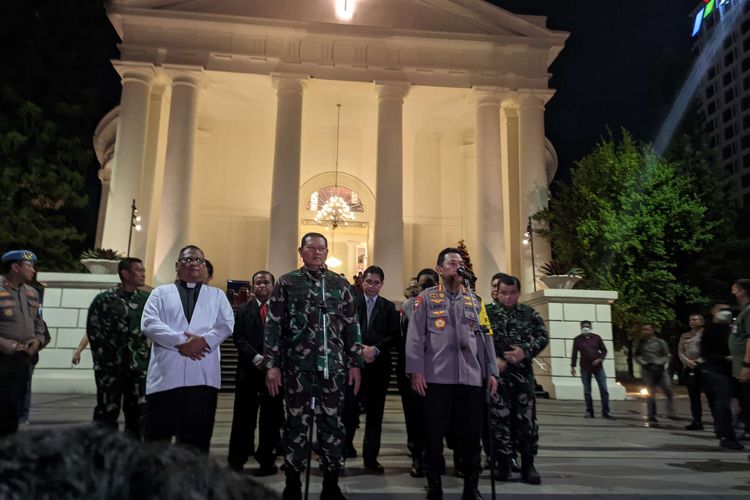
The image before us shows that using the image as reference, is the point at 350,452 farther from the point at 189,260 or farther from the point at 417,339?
the point at 189,260

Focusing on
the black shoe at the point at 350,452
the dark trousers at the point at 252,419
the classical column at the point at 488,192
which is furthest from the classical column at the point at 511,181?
the dark trousers at the point at 252,419

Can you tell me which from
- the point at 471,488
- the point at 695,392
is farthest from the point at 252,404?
the point at 695,392

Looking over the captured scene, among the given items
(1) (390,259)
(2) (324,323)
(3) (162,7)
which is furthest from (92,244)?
(2) (324,323)

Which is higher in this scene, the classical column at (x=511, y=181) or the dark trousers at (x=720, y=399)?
the classical column at (x=511, y=181)

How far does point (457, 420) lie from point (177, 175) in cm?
1782

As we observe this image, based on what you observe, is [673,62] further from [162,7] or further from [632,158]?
[162,7]

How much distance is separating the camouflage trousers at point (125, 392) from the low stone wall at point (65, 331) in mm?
10046

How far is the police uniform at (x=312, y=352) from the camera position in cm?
460

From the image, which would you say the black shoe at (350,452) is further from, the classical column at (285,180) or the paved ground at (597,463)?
the classical column at (285,180)

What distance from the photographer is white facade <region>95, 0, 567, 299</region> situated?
20859 millimetres

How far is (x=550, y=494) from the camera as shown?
16.9ft

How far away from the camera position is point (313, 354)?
4703mm

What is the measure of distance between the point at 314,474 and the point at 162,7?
20.1 meters

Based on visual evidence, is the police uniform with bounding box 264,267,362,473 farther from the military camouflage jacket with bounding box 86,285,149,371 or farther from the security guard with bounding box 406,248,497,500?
the military camouflage jacket with bounding box 86,285,149,371
